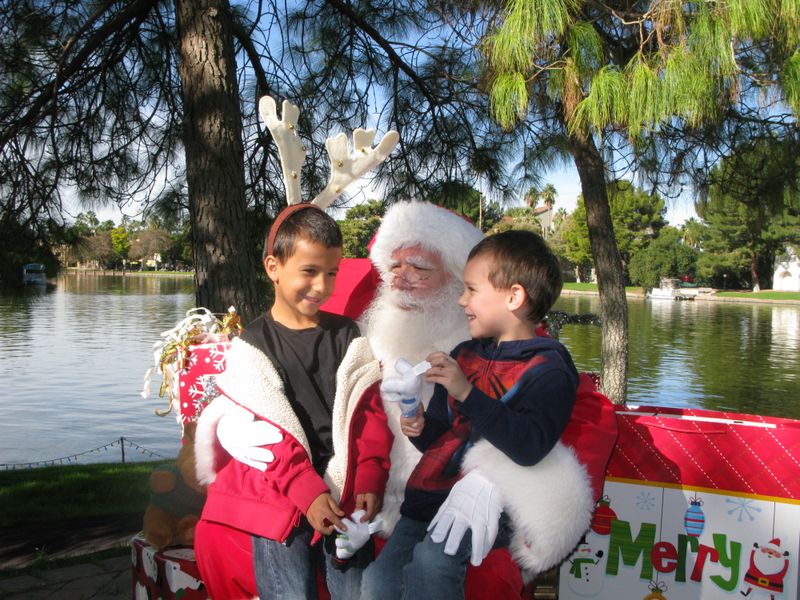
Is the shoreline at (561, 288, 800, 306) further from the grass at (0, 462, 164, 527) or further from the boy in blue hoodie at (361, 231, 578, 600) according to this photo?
the boy in blue hoodie at (361, 231, 578, 600)

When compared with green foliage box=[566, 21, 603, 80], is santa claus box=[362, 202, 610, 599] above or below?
below

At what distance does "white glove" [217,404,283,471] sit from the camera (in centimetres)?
170

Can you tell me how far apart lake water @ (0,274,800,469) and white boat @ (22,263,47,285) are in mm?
78

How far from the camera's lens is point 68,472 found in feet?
19.3

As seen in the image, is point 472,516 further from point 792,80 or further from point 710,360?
point 710,360

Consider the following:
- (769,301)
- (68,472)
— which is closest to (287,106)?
(68,472)

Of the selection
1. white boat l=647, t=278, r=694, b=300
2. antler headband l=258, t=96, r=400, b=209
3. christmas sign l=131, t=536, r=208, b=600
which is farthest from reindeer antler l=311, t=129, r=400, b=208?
white boat l=647, t=278, r=694, b=300

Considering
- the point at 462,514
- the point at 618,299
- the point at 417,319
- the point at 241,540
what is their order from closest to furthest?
the point at 462,514 < the point at 241,540 < the point at 417,319 < the point at 618,299

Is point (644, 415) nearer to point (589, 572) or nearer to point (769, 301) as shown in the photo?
point (589, 572)

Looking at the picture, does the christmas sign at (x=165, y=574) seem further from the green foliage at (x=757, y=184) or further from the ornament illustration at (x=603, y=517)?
the green foliage at (x=757, y=184)

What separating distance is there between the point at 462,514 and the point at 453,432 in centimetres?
26

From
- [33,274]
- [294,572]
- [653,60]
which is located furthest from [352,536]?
[33,274]

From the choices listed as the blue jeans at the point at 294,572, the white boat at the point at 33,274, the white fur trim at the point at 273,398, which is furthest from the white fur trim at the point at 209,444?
the white boat at the point at 33,274

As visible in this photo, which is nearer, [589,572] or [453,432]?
[453,432]
